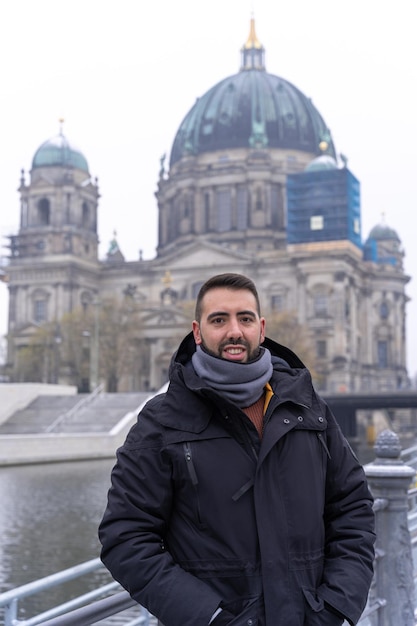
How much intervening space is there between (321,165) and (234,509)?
272 ft

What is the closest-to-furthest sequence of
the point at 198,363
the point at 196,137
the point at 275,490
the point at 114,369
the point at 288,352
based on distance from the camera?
the point at 275,490 → the point at 198,363 → the point at 288,352 → the point at 114,369 → the point at 196,137

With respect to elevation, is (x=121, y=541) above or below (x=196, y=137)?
below

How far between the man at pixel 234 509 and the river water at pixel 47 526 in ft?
32.7

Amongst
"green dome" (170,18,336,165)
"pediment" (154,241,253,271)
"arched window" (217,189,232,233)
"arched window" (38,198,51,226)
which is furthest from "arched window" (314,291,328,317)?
"arched window" (38,198,51,226)

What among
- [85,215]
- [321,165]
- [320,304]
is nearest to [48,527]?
[320,304]

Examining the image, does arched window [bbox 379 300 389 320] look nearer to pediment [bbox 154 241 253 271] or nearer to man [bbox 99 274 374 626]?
pediment [bbox 154 241 253 271]

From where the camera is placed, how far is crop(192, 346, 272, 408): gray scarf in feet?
12.5

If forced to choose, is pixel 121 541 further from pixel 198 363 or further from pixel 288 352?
pixel 288 352

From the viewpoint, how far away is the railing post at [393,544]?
6.35 m

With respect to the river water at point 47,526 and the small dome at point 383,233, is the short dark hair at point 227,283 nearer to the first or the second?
the river water at point 47,526

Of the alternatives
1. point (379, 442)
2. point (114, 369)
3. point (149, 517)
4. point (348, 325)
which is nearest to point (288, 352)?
point (149, 517)

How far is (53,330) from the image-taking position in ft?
246

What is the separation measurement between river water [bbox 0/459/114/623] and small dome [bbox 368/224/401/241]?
72.9 m

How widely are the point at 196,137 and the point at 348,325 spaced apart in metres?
27.2
